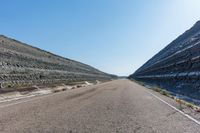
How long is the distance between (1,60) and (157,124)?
103 feet

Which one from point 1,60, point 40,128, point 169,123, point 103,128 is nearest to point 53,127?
point 40,128

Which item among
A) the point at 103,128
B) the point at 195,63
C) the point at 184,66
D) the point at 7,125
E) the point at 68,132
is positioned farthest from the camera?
the point at 184,66

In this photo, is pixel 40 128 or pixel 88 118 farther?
pixel 88 118

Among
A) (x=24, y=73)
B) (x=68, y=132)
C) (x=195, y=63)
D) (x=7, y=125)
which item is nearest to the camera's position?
(x=68, y=132)

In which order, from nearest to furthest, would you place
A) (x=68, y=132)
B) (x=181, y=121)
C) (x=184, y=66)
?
(x=68, y=132)
(x=181, y=121)
(x=184, y=66)

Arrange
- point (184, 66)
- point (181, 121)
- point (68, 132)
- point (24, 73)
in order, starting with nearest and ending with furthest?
1. point (68, 132)
2. point (181, 121)
3. point (24, 73)
4. point (184, 66)

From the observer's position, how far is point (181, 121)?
8844mm

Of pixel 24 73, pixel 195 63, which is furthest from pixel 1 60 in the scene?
pixel 195 63

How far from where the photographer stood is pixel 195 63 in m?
36.0

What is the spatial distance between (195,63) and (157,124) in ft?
98.1

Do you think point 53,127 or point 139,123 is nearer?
point 53,127

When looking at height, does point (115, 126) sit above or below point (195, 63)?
below

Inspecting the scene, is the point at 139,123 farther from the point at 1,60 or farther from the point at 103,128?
the point at 1,60

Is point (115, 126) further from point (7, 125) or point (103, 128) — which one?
point (7, 125)
